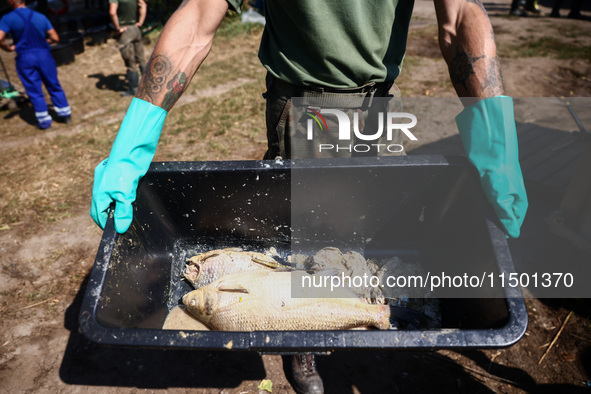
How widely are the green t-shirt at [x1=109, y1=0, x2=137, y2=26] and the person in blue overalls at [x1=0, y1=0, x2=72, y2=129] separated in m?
1.63

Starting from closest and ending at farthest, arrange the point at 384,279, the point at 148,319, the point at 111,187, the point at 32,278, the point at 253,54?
1. the point at 111,187
2. the point at 148,319
3. the point at 384,279
4. the point at 32,278
5. the point at 253,54

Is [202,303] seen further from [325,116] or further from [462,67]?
[462,67]

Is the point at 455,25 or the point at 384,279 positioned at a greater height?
the point at 455,25

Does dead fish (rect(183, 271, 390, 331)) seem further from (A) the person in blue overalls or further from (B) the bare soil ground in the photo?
(A) the person in blue overalls

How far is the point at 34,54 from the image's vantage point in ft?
18.0

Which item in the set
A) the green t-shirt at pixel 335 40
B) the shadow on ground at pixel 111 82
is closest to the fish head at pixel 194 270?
the green t-shirt at pixel 335 40

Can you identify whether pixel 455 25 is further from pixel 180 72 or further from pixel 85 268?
pixel 85 268

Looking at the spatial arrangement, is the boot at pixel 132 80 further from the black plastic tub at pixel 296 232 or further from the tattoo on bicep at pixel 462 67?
the tattoo on bicep at pixel 462 67

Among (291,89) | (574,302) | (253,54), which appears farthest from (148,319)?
(253,54)

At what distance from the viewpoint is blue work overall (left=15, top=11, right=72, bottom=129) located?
543 cm

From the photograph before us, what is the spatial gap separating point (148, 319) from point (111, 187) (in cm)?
76

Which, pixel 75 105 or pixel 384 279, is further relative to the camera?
pixel 75 105

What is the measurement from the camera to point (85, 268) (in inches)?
128

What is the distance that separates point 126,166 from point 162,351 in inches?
54.9
